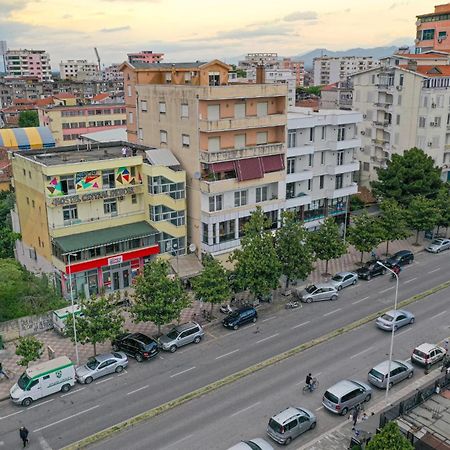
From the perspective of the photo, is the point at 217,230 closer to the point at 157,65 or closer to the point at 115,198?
the point at 115,198

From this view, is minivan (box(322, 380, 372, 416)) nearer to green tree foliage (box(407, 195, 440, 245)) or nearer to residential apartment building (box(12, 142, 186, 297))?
residential apartment building (box(12, 142, 186, 297))

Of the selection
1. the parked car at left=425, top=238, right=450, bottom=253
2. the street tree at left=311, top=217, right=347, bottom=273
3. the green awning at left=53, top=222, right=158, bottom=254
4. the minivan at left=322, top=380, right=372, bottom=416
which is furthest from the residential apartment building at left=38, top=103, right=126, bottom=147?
the minivan at left=322, top=380, right=372, bottom=416

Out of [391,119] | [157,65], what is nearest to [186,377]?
[157,65]

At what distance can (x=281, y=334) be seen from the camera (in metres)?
41.6

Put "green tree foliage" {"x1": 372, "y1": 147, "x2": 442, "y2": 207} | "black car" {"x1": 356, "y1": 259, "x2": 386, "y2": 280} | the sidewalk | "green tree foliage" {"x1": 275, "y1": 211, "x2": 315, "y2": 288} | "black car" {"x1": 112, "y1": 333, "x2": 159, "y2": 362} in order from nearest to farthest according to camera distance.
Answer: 1. the sidewalk
2. "black car" {"x1": 112, "y1": 333, "x2": 159, "y2": 362}
3. "green tree foliage" {"x1": 275, "y1": 211, "x2": 315, "y2": 288}
4. "black car" {"x1": 356, "y1": 259, "x2": 386, "y2": 280}
5. "green tree foliage" {"x1": 372, "y1": 147, "x2": 442, "y2": 207}

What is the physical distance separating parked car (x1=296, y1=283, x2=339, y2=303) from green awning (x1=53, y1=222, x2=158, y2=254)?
14.9 metres

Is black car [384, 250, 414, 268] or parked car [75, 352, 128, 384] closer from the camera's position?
parked car [75, 352, 128, 384]

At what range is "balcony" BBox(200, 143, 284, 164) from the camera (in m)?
49.0

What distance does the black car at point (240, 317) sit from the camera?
140 ft

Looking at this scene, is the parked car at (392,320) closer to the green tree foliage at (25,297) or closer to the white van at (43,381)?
the white van at (43,381)

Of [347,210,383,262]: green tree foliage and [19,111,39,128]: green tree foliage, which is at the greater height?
[19,111,39,128]: green tree foliage

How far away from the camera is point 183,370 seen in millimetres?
36781

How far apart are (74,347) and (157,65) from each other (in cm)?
3366

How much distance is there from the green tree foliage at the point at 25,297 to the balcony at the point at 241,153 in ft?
59.1
